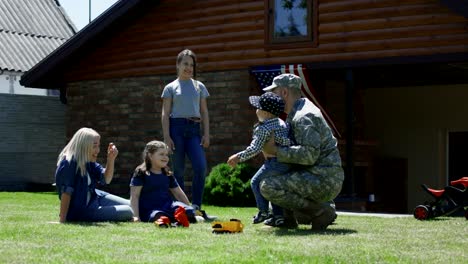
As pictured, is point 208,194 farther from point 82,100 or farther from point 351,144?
point 82,100

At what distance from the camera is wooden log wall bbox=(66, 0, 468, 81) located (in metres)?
15.2

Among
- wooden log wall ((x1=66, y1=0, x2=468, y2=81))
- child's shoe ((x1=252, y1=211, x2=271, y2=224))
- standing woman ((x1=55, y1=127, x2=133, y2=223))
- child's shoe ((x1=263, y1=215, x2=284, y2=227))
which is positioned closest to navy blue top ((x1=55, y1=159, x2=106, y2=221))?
standing woman ((x1=55, y1=127, x2=133, y2=223))

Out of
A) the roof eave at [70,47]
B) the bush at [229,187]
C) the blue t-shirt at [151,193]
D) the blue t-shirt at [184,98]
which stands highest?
the roof eave at [70,47]

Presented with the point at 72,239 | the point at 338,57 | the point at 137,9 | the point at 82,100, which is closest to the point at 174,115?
the point at 72,239

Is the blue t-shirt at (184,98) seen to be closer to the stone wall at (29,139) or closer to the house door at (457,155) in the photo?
the house door at (457,155)

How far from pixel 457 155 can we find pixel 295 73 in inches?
227

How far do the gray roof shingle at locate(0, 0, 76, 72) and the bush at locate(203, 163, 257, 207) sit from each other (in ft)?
37.5

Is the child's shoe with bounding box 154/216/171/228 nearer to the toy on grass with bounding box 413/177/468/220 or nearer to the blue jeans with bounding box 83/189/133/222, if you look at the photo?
the blue jeans with bounding box 83/189/133/222

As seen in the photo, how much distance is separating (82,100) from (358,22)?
7169mm

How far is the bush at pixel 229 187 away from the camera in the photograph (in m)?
15.2

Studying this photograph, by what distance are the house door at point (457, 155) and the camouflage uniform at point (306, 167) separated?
12.4 meters

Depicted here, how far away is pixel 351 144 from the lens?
53.3ft

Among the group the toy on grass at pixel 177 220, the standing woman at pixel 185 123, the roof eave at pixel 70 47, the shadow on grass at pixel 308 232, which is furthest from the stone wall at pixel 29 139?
the shadow on grass at pixel 308 232

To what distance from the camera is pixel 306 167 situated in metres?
8.65
